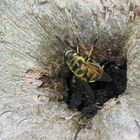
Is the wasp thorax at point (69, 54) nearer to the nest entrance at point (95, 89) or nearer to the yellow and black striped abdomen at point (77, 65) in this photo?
the yellow and black striped abdomen at point (77, 65)

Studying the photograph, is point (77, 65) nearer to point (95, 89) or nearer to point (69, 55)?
point (69, 55)

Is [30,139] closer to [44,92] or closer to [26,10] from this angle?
[44,92]

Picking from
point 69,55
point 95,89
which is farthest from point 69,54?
point 95,89

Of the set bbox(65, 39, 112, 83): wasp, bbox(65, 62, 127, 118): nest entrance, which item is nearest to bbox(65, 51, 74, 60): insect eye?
bbox(65, 39, 112, 83): wasp

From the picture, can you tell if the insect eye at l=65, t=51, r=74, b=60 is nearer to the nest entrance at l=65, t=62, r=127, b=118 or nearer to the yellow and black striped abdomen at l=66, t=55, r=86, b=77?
the yellow and black striped abdomen at l=66, t=55, r=86, b=77

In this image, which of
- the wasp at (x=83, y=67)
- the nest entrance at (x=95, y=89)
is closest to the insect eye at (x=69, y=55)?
the wasp at (x=83, y=67)

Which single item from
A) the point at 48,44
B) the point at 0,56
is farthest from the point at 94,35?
the point at 0,56
